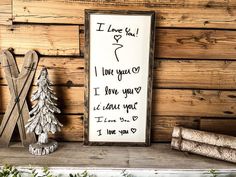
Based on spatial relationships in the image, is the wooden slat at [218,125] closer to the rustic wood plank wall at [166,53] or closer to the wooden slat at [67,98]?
the rustic wood plank wall at [166,53]

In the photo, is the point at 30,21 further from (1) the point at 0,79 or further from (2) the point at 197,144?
(2) the point at 197,144

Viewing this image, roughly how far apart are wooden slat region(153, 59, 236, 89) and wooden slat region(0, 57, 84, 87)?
0.27 meters

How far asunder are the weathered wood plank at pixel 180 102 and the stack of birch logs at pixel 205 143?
0.30 ft

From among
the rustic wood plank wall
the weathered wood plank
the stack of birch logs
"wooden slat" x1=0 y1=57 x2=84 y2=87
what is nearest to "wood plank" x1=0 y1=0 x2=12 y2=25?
the rustic wood plank wall

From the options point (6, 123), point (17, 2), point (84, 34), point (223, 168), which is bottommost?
point (223, 168)

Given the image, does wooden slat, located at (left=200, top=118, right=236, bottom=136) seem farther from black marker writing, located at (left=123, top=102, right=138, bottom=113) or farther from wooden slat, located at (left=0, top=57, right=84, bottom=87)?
wooden slat, located at (left=0, top=57, right=84, bottom=87)

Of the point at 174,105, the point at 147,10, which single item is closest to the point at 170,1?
the point at 147,10

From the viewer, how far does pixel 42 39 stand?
1.14 meters

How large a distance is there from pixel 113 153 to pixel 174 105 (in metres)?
0.28

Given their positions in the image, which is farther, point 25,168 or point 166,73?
point 166,73

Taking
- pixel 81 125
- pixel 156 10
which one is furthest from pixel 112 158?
pixel 156 10

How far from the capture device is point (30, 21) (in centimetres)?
113

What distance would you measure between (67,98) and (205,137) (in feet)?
1.62

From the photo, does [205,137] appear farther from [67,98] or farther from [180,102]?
[67,98]
